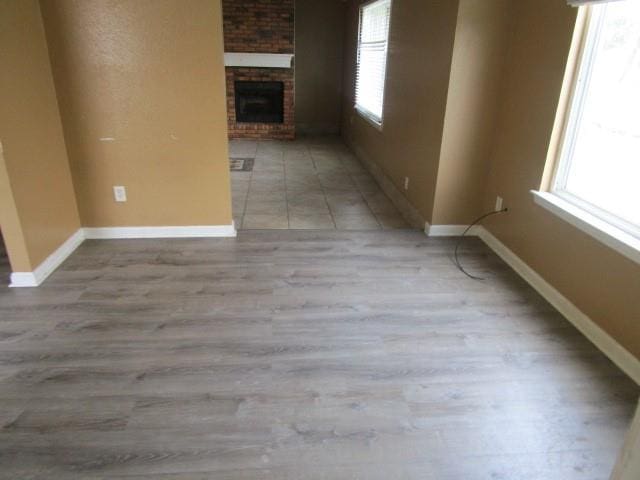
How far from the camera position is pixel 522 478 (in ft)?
5.19

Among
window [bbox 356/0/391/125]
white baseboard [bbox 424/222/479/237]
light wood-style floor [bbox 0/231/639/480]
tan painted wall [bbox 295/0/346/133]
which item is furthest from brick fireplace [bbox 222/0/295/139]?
light wood-style floor [bbox 0/231/639/480]

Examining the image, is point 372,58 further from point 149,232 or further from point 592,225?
point 592,225

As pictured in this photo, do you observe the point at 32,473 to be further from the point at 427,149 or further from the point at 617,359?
the point at 427,149

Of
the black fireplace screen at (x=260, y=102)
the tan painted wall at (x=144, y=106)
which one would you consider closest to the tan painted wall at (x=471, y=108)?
the tan painted wall at (x=144, y=106)

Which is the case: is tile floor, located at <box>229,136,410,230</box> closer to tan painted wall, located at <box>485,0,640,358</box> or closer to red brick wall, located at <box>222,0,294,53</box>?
tan painted wall, located at <box>485,0,640,358</box>

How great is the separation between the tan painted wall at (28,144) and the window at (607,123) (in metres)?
3.27

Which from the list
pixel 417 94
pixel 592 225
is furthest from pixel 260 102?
pixel 592 225

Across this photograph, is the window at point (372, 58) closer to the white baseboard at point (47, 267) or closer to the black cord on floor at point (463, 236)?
the black cord on floor at point (463, 236)

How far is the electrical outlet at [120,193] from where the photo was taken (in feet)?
11.3

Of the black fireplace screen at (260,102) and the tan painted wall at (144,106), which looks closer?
the tan painted wall at (144,106)

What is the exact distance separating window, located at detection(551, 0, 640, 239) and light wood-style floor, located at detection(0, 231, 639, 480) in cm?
69

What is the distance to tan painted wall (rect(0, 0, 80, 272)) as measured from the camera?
2578 millimetres

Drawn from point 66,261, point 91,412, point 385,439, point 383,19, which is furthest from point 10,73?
point 383,19

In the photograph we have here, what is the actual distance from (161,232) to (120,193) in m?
0.42
